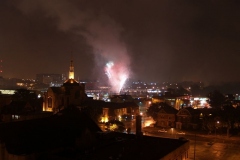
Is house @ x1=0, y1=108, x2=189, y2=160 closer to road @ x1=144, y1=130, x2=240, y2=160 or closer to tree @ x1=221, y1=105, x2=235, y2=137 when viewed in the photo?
road @ x1=144, y1=130, x2=240, y2=160

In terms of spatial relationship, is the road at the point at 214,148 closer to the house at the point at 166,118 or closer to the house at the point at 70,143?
the house at the point at 70,143

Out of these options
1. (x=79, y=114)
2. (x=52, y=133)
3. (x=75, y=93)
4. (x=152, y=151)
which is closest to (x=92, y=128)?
(x=79, y=114)

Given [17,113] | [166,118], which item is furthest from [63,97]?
[166,118]

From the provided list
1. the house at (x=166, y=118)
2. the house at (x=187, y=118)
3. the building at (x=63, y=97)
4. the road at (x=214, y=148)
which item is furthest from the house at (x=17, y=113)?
the house at (x=187, y=118)

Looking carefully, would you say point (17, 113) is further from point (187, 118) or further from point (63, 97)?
point (187, 118)

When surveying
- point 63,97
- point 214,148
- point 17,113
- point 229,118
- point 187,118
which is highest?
point 63,97
